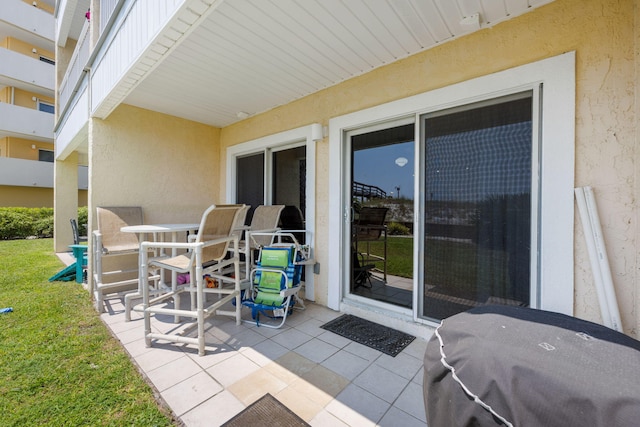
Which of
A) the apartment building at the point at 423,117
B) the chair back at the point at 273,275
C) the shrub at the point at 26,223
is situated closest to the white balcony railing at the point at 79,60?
the apartment building at the point at 423,117

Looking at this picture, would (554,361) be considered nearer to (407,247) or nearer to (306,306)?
(407,247)

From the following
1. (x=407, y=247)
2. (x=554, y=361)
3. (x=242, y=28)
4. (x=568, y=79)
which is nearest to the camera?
(x=554, y=361)

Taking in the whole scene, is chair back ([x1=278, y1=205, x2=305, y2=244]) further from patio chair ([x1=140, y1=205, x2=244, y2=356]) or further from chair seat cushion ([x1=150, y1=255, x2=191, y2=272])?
chair seat cushion ([x1=150, y1=255, x2=191, y2=272])

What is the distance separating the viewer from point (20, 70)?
11352mm

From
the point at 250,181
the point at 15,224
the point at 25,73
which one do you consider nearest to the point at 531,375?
the point at 250,181

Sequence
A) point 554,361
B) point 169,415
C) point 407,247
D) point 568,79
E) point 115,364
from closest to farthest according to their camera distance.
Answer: point 554,361
point 169,415
point 568,79
point 115,364
point 407,247

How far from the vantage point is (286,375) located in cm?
217

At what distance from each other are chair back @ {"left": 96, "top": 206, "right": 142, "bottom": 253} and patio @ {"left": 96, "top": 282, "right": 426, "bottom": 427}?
1181mm

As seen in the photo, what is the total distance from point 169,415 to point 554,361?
83.3 inches

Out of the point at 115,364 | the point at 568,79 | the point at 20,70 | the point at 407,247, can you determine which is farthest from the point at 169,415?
the point at 20,70

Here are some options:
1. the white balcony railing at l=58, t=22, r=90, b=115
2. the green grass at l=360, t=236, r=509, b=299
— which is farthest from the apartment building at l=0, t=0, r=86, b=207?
the green grass at l=360, t=236, r=509, b=299

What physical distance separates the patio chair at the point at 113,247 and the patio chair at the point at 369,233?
296 centimetres

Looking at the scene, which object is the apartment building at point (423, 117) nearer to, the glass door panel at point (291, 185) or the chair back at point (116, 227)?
the glass door panel at point (291, 185)

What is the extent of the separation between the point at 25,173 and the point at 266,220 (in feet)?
47.2
